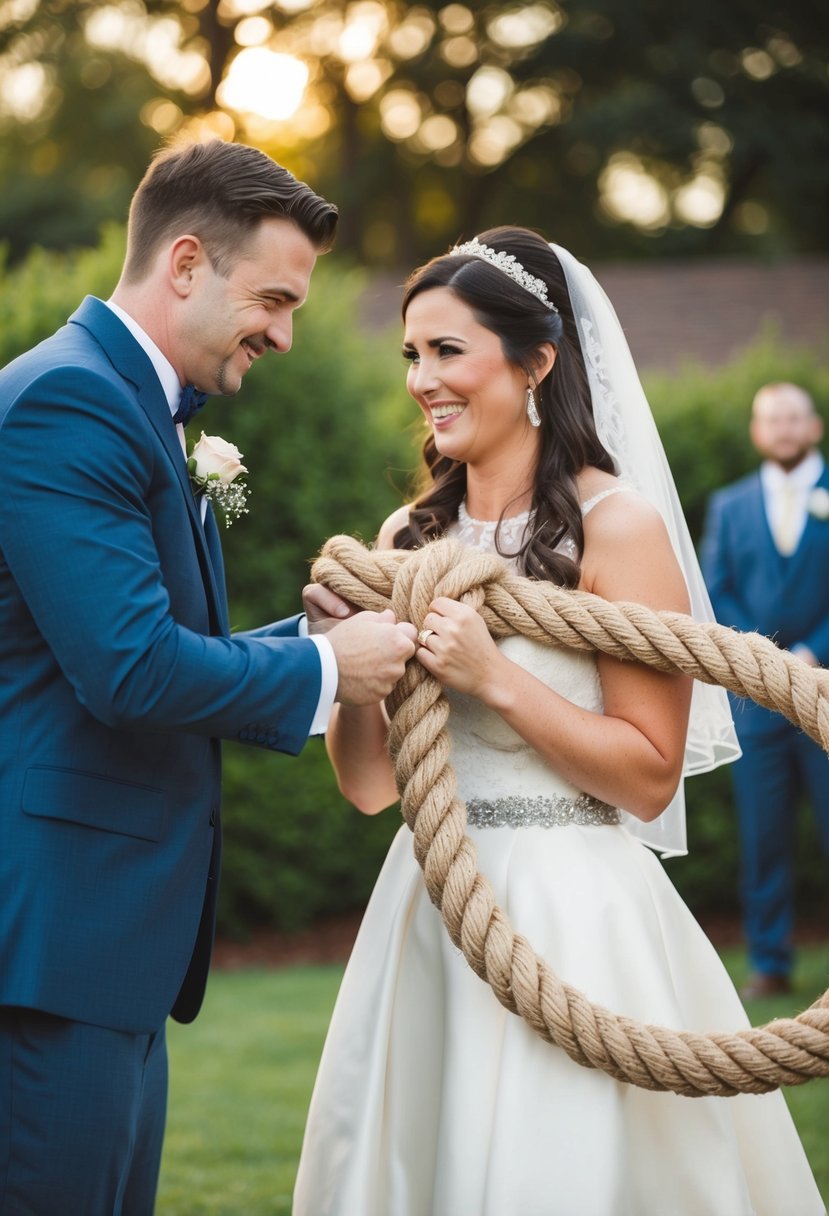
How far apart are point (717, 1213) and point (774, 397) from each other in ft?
17.6

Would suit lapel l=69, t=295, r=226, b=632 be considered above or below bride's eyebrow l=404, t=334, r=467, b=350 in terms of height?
below

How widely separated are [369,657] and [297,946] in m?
6.14

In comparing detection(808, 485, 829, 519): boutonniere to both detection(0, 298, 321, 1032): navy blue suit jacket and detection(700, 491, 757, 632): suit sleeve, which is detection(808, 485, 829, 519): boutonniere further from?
detection(0, 298, 321, 1032): navy blue suit jacket

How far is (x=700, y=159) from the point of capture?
76.6ft

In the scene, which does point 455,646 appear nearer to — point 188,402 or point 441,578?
point 441,578

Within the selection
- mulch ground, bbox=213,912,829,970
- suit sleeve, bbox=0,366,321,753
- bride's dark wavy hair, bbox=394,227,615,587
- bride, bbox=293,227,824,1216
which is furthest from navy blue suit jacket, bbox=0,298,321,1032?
mulch ground, bbox=213,912,829,970

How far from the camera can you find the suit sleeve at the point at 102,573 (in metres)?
2.29

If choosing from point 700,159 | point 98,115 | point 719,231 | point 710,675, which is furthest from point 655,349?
point 710,675

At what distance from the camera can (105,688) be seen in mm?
2297

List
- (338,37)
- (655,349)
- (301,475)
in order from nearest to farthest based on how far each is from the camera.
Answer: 1. (301,475)
2. (655,349)
3. (338,37)

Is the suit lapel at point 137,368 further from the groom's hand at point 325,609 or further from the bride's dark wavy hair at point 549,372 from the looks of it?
the bride's dark wavy hair at point 549,372

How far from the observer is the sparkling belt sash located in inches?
116

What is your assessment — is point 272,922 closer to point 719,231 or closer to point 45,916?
point 45,916

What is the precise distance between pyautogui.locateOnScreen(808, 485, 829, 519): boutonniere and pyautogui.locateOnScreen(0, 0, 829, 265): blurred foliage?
16.9 meters
